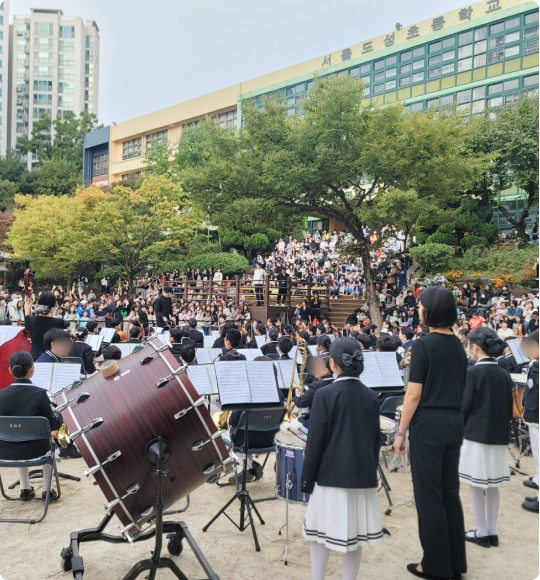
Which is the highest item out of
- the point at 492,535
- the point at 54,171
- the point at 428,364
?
the point at 54,171

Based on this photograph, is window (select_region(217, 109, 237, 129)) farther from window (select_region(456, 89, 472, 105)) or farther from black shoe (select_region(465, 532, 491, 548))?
black shoe (select_region(465, 532, 491, 548))

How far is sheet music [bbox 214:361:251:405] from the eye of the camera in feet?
15.1

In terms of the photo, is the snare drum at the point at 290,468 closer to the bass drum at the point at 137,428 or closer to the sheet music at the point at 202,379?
the bass drum at the point at 137,428

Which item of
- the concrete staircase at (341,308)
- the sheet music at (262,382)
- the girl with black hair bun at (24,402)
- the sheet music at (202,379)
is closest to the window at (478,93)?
the concrete staircase at (341,308)

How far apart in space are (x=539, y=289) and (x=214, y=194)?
710 inches

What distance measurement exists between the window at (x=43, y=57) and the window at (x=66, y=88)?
28 centimetres

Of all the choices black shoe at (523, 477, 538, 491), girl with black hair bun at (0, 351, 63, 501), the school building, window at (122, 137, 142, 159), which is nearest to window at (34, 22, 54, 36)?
girl with black hair bun at (0, 351, 63, 501)

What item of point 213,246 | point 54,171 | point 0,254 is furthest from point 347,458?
point 54,171

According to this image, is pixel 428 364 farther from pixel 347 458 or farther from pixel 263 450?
pixel 263 450

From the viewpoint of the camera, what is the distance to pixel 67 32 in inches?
181

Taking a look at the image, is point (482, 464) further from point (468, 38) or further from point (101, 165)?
point (101, 165)

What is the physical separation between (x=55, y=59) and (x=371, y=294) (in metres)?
14.9

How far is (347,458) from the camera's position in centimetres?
324

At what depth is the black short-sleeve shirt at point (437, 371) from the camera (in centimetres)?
340
